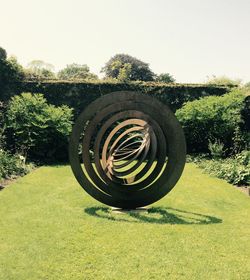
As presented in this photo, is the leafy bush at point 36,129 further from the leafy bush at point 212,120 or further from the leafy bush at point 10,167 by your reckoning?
the leafy bush at point 212,120

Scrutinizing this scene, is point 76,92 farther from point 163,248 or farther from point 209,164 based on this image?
point 163,248

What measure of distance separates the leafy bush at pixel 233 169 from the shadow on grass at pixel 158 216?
3.80m

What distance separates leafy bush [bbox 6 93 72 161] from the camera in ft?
53.2

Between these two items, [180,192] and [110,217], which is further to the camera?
[180,192]

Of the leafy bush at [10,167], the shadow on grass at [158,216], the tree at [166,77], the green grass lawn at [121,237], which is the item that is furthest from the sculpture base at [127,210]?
the tree at [166,77]

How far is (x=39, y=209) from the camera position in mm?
8609

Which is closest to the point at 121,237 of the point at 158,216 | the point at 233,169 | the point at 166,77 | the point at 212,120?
the point at 158,216

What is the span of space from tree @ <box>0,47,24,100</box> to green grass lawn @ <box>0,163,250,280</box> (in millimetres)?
9852

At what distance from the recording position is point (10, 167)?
12.8m

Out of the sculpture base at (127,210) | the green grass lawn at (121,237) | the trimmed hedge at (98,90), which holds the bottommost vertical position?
the green grass lawn at (121,237)

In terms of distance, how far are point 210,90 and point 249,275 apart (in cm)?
1659

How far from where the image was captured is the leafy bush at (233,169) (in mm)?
11797

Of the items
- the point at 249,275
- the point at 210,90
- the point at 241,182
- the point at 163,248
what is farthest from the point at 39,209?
the point at 210,90

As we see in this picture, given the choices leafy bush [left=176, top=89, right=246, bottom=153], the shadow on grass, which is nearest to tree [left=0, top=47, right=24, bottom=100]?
leafy bush [left=176, top=89, right=246, bottom=153]
